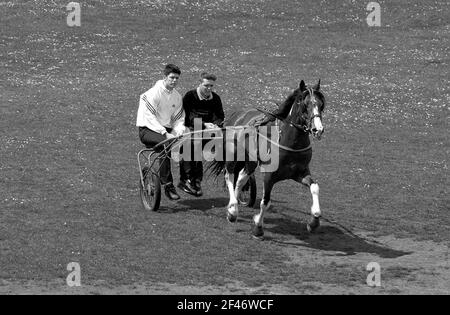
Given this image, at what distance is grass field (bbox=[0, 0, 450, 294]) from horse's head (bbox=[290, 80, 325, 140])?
2.19 metres

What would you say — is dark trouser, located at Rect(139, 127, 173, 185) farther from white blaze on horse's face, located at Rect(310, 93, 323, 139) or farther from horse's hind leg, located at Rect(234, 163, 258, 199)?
white blaze on horse's face, located at Rect(310, 93, 323, 139)

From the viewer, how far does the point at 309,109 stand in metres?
14.7

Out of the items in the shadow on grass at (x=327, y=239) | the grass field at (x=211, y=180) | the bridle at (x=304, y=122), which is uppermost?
the bridle at (x=304, y=122)

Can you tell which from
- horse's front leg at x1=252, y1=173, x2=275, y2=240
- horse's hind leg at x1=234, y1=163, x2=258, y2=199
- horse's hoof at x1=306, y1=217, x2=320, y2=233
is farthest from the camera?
A: horse's hind leg at x1=234, y1=163, x2=258, y2=199

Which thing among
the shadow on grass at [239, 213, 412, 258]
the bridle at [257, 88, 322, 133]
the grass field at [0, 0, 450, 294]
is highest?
the bridle at [257, 88, 322, 133]

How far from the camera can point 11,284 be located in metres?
12.7

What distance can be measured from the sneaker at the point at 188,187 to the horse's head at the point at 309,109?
3608mm

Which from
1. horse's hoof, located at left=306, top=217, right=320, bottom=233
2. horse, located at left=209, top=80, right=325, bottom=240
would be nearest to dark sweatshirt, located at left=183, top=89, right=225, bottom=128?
horse, located at left=209, top=80, right=325, bottom=240

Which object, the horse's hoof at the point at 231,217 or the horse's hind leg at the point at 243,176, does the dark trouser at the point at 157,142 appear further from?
the horse's hoof at the point at 231,217

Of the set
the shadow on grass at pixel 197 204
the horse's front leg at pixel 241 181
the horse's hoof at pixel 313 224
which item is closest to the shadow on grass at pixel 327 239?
the horse's hoof at pixel 313 224

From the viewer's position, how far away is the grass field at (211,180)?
45.5 feet

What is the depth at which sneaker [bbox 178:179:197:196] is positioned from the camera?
59.3 feet

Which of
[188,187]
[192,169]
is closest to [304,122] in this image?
[192,169]
